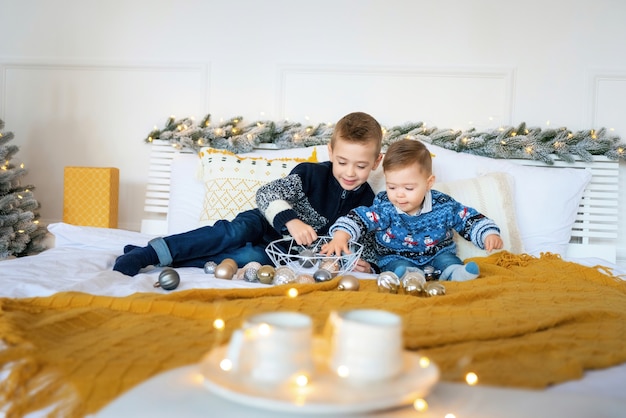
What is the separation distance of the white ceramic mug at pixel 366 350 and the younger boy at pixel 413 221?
52.2 inches

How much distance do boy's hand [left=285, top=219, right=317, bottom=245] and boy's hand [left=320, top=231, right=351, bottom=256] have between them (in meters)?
0.07

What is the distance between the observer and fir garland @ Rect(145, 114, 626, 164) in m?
2.79

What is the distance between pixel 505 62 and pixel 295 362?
284cm

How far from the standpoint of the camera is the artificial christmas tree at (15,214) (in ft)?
9.75

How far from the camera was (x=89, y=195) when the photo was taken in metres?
3.00

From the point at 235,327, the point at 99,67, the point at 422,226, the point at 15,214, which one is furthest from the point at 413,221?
the point at 99,67

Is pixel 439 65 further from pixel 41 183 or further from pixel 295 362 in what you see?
pixel 295 362

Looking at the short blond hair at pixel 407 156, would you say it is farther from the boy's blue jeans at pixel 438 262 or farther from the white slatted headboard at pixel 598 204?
the white slatted headboard at pixel 598 204

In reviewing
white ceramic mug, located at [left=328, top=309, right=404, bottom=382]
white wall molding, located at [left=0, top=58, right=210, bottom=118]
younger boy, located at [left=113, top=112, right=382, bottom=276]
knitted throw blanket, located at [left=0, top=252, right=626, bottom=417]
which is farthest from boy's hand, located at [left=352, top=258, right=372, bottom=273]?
white wall molding, located at [left=0, top=58, right=210, bottom=118]

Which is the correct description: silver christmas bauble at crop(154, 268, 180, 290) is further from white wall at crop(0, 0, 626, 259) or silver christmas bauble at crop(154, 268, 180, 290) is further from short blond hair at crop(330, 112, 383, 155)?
white wall at crop(0, 0, 626, 259)

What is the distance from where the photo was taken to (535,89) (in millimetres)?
3076

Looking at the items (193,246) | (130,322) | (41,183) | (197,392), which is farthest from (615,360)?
(41,183)

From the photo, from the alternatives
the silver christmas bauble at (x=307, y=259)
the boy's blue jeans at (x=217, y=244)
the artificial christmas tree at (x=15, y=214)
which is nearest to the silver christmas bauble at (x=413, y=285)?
the silver christmas bauble at (x=307, y=259)

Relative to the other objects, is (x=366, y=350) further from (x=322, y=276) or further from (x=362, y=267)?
(x=362, y=267)
